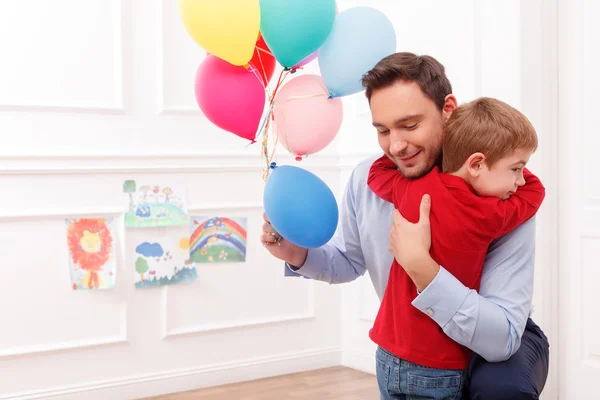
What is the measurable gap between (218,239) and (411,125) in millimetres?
1724

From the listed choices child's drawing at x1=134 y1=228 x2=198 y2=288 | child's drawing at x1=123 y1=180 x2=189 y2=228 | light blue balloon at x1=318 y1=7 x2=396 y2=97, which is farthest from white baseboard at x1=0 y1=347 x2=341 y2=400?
light blue balloon at x1=318 y1=7 x2=396 y2=97

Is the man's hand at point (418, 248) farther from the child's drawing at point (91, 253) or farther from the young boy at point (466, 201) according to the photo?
the child's drawing at point (91, 253)

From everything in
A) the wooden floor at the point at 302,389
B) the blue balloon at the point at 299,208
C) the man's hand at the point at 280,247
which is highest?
the blue balloon at the point at 299,208

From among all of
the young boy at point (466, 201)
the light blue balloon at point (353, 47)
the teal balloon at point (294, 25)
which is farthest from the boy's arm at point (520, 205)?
the teal balloon at point (294, 25)

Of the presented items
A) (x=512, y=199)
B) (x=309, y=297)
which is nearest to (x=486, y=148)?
(x=512, y=199)

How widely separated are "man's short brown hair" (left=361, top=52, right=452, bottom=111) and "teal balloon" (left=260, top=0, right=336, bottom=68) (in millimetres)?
177

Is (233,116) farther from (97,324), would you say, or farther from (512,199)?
(97,324)

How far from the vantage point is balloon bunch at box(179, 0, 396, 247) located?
1.52 meters

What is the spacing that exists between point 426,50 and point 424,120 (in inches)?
58.8

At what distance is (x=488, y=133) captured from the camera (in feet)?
4.42

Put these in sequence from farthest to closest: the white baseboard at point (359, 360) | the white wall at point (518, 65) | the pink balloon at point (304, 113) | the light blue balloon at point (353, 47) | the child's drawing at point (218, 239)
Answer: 1. the white baseboard at point (359, 360)
2. the child's drawing at point (218, 239)
3. the white wall at point (518, 65)
4. the pink balloon at point (304, 113)
5. the light blue balloon at point (353, 47)

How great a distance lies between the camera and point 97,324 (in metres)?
2.77

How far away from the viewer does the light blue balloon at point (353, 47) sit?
5.30 ft

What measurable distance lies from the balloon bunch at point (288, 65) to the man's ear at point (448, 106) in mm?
235
